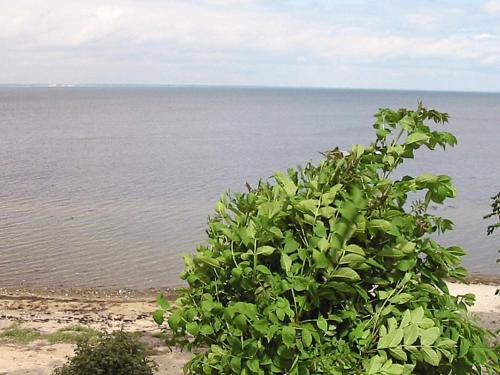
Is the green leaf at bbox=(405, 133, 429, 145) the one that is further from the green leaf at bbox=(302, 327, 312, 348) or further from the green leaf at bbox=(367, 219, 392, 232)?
the green leaf at bbox=(302, 327, 312, 348)

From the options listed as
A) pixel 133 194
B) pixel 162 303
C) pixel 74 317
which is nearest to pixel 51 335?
pixel 74 317

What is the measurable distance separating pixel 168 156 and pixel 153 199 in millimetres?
28948

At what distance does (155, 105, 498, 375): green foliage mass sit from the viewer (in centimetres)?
294

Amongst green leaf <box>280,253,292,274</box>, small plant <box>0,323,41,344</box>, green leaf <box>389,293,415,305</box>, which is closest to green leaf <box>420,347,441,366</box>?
green leaf <box>389,293,415,305</box>

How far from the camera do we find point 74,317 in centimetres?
1959

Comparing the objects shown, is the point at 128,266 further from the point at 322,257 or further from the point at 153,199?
the point at 322,257

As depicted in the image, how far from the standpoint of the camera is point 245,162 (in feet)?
217

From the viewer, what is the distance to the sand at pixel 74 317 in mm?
13570

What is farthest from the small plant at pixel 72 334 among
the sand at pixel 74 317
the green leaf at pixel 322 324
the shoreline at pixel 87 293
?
the green leaf at pixel 322 324

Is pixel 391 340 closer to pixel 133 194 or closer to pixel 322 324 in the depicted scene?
pixel 322 324

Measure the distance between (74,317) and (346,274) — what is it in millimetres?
18024

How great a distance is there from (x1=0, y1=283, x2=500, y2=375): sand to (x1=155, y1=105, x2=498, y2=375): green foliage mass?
9.25 m

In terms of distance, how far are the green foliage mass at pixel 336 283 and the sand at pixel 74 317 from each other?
9.25 metres

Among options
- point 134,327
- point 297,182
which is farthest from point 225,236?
point 134,327
